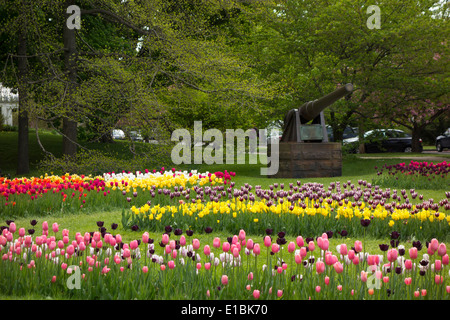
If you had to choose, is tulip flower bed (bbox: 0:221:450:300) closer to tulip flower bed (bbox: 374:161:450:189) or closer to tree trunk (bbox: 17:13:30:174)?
tulip flower bed (bbox: 374:161:450:189)

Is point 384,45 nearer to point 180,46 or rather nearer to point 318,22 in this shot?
point 318,22

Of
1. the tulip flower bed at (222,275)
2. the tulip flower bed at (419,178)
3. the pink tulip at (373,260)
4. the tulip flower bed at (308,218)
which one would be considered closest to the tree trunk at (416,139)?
the tulip flower bed at (419,178)

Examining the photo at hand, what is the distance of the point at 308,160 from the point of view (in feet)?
52.3

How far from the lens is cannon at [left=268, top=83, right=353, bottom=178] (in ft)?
51.7

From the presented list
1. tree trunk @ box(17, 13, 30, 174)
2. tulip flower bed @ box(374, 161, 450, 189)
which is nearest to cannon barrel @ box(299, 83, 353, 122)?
tulip flower bed @ box(374, 161, 450, 189)

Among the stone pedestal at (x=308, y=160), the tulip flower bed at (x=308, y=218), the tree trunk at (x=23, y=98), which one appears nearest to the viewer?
the tulip flower bed at (x=308, y=218)

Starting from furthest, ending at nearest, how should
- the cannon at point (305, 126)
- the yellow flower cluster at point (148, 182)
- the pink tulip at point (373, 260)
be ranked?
1. the cannon at point (305, 126)
2. the yellow flower cluster at point (148, 182)
3. the pink tulip at point (373, 260)

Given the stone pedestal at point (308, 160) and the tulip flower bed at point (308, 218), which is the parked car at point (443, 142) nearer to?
the stone pedestal at point (308, 160)

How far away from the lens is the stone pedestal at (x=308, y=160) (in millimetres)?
15727

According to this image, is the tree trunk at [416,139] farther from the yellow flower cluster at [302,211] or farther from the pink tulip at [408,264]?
the pink tulip at [408,264]

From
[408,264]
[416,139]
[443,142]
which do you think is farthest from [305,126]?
[443,142]

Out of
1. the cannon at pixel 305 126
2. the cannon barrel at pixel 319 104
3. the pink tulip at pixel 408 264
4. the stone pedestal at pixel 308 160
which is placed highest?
the cannon barrel at pixel 319 104

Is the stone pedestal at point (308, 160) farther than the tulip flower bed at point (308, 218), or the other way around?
the stone pedestal at point (308, 160)

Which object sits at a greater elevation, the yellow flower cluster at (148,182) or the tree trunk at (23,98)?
the tree trunk at (23,98)
